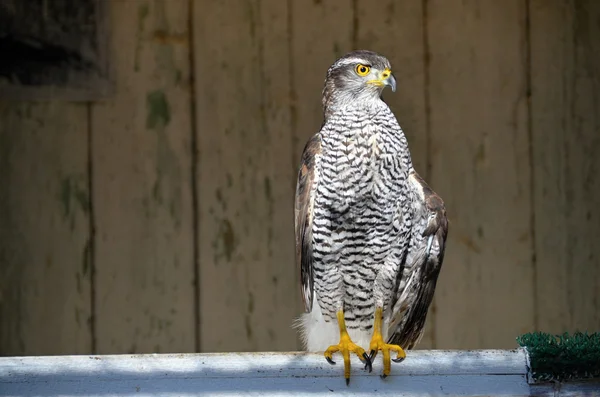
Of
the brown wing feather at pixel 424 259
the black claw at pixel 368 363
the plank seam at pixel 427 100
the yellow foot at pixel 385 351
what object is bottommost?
the black claw at pixel 368 363

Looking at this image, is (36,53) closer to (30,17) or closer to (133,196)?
(30,17)

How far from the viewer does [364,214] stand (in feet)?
10.3

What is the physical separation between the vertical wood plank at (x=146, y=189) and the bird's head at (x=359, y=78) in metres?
0.96

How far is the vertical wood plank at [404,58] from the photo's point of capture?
4.03 m

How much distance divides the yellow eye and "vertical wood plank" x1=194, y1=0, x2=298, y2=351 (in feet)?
2.92

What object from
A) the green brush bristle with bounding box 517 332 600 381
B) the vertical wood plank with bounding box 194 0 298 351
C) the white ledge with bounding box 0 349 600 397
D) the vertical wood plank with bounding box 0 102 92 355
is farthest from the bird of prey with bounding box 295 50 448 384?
the vertical wood plank with bounding box 0 102 92 355

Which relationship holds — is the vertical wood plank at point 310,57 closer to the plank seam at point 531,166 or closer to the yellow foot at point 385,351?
the plank seam at point 531,166

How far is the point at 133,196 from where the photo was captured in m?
3.99

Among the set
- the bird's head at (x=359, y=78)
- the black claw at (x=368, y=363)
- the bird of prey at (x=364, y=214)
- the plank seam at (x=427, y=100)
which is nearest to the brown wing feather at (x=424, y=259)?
the bird of prey at (x=364, y=214)

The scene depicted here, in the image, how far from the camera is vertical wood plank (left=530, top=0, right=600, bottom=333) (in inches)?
160

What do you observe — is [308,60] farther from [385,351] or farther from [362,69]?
[385,351]

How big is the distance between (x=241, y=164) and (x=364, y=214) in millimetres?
995

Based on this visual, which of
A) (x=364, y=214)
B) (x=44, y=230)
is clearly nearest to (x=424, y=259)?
(x=364, y=214)

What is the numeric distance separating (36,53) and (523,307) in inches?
81.5
